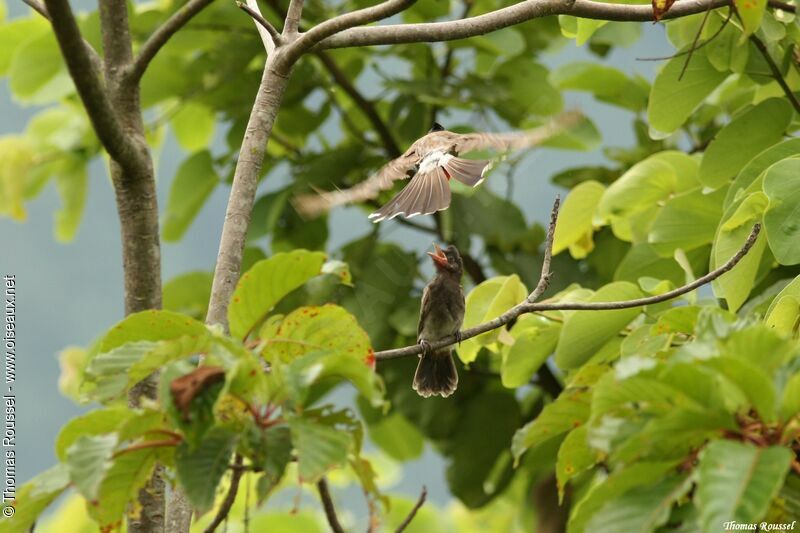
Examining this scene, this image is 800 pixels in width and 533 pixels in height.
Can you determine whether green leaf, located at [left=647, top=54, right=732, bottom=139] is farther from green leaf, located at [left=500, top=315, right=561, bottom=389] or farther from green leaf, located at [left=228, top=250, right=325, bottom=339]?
green leaf, located at [left=228, top=250, right=325, bottom=339]

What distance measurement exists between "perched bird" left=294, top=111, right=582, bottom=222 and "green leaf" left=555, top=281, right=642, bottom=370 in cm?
54

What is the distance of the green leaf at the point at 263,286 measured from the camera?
255 cm

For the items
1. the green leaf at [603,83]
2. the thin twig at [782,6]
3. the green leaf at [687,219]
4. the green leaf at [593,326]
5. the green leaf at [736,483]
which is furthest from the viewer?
the green leaf at [603,83]

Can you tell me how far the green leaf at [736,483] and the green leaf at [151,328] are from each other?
1.02 meters

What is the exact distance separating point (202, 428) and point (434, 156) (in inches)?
97.0

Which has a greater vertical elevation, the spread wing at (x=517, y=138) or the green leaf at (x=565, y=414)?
the spread wing at (x=517, y=138)

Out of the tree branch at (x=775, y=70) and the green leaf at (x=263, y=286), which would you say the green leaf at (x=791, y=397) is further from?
the tree branch at (x=775, y=70)

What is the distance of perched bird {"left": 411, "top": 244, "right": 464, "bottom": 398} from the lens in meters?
4.91

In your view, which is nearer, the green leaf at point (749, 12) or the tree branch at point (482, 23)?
the tree branch at point (482, 23)

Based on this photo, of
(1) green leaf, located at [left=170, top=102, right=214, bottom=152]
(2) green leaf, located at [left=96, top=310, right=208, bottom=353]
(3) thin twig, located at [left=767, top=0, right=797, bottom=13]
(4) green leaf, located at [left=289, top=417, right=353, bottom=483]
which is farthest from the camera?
(1) green leaf, located at [left=170, top=102, right=214, bottom=152]

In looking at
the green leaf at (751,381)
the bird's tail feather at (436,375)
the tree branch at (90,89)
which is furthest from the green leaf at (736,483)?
the bird's tail feather at (436,375)

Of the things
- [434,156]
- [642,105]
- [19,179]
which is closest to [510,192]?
[642,105]

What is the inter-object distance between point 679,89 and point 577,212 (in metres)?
0.68

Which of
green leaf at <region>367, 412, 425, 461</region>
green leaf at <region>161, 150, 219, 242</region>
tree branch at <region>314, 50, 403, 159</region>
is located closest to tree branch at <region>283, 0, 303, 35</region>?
tree branch at <region>314, 50, 403, 159</region>
